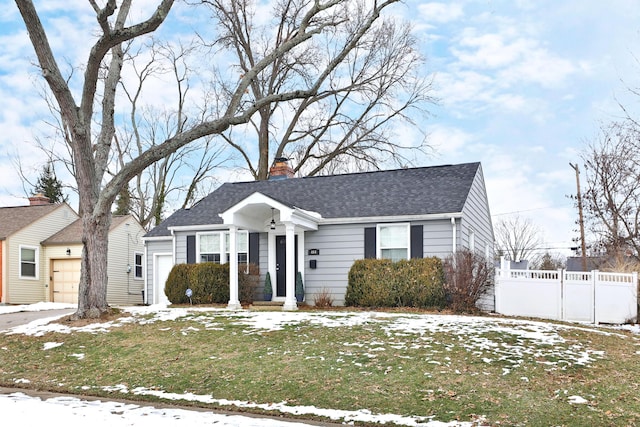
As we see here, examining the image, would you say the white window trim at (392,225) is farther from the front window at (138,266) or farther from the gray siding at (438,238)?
the front window at (138,266)

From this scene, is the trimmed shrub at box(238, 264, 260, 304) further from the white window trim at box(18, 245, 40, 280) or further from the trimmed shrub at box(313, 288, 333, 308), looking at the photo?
the white window trim at box(18, 245, 40, 280)

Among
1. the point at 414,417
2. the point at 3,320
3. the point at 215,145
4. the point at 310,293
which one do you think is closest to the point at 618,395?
the point at 414,417

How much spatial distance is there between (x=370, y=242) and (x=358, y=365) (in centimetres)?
784

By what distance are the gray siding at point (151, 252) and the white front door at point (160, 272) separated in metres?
0.20

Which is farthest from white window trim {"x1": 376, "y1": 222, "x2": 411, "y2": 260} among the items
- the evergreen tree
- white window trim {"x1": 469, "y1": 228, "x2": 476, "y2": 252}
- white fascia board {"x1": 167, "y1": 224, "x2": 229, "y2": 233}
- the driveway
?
the evergreen tree

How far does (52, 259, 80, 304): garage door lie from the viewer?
24.1 m

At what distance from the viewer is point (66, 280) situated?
24297mm

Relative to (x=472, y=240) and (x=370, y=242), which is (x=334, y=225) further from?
(x=472, y=240)

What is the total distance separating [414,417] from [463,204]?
9729 millimetres

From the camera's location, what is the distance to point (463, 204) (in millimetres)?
15492

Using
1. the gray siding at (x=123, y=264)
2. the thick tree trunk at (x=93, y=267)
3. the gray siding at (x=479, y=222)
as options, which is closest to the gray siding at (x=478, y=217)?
the gray siding at (x=479, y=222)

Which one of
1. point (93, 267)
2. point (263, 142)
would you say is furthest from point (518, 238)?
point (93, 267)

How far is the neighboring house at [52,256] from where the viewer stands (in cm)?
2286

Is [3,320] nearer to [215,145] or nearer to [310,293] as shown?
[310,293]
